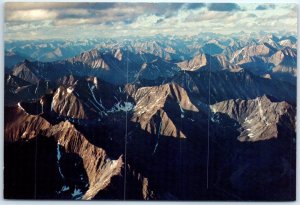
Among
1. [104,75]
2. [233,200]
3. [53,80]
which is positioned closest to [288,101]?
[233,200]

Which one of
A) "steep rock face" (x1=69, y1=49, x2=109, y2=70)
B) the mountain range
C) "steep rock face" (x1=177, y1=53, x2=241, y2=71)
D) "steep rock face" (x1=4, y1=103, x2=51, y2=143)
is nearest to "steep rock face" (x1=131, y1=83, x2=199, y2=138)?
the mountain range

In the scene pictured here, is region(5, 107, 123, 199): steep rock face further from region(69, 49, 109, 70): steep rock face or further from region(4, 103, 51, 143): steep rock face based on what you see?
region(69, 49, 109, 70): steep rock face

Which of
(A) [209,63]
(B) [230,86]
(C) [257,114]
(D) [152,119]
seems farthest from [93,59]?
(C) [257,114]

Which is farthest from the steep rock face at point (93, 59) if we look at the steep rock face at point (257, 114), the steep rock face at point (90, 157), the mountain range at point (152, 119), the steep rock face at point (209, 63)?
the steep rock face at point (257, 114)

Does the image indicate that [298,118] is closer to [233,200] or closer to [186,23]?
[233,200]

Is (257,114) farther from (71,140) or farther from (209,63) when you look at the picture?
(71,140)

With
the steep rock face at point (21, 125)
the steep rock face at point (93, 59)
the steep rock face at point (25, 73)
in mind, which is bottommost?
the steep rock face at point (21, 125)

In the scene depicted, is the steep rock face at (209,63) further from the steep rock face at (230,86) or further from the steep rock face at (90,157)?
the steep rock face at (90,157)
